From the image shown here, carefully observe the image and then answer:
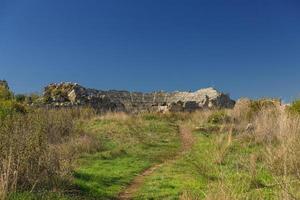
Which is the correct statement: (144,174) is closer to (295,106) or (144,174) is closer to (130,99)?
(295,106)

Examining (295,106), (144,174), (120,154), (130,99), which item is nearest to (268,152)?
(144,174)

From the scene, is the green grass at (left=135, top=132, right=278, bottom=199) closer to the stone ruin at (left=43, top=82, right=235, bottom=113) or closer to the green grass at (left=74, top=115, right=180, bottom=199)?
the green grass at (left=74, top=115, right=180, bottom=199)

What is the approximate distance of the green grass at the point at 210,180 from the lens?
410 inches

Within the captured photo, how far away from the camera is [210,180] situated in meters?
14.2

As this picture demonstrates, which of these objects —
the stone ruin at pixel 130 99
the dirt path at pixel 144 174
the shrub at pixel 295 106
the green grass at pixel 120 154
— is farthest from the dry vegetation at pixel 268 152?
the stone ruin at pixel 130 99

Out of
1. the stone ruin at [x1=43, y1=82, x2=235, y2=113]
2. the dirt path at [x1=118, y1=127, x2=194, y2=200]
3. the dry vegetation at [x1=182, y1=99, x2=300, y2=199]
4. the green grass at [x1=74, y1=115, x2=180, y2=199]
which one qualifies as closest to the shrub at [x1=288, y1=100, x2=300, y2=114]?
the dry vegetation at [x1=182, y1=99, x2=300, y2=199]

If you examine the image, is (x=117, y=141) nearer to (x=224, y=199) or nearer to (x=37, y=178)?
(x=37, y=178)

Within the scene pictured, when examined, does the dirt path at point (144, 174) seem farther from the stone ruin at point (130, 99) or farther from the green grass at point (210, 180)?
the stone ruin at point (130, 99)

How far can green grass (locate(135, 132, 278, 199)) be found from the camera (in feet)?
34.1

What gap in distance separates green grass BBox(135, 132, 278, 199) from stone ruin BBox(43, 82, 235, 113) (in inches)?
1136

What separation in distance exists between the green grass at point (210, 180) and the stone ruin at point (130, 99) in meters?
28.9

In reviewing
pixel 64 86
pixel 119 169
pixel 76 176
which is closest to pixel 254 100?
pixel 64 86

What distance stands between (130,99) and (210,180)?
5613 centimetres

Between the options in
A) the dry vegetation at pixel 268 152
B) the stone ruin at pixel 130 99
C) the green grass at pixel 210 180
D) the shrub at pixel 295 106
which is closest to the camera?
the dry vegetation at pixel 268 152
